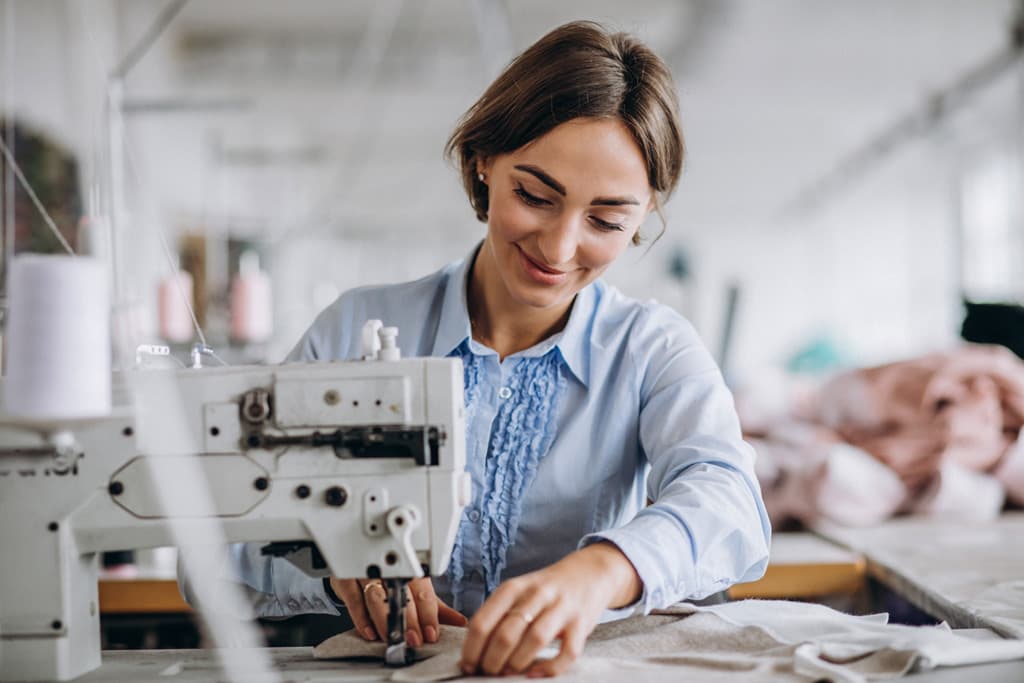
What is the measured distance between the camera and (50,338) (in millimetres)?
914

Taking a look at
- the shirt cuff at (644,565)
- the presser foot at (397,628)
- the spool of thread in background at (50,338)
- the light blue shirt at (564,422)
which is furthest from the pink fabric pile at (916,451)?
the spool of thread in background at (50,338)

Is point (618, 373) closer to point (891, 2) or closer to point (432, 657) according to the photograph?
point (432, 657)

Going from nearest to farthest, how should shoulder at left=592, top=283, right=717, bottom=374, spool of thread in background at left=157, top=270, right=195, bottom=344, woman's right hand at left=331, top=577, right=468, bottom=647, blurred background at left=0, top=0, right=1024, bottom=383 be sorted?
woman's right hand at left=331, top=577, right=468, bottom=647, shoulder at left=592, top=283, right=717, bottom=374, blurred background at left=0, top=0, right=1024, bottom=383, spool of thread in background at left=157, top=270, right=195, bottom=344

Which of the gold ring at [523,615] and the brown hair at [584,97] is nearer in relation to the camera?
the gold ring at [523,615]

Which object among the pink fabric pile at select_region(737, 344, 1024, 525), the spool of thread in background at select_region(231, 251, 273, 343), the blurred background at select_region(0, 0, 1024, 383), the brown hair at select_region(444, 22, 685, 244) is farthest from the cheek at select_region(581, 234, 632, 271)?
the spool of thread in background at select_region(231, 251, 273, 343)

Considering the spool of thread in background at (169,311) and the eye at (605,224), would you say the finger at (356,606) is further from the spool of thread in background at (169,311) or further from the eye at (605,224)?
the spool of thread in background at (169,311)

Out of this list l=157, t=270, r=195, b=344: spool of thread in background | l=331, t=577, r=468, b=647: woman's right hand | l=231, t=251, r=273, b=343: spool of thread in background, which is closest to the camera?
l=331, t=577, r=468, b=647: woman's right hand

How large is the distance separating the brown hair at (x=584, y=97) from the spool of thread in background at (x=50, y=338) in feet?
1.88

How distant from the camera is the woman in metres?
1.20

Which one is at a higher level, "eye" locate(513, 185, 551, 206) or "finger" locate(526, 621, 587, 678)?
"eye" locate(513, 185, 551, 206)

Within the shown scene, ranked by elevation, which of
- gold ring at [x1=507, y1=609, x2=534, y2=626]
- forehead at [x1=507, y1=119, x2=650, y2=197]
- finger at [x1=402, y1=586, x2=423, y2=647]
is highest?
forehead at [x1=507, y1=119, x2=650, y2=197]

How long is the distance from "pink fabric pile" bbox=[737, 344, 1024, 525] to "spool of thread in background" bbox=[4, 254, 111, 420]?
183 cm

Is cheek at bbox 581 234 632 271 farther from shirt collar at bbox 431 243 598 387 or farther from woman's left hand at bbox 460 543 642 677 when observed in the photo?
woman's left hand at bbox 460 543 642 677

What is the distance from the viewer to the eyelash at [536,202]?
1.24 metres
